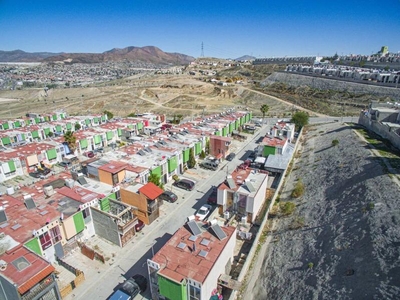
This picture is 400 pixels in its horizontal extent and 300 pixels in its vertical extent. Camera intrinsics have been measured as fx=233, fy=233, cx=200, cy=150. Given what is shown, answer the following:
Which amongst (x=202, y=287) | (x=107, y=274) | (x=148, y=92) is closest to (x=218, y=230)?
(x=202, y=287)

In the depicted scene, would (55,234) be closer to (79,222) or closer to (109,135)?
(79,222)

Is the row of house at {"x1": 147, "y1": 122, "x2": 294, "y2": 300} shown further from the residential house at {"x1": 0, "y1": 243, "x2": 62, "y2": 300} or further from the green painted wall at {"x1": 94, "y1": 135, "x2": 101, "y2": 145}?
the green painted wall at {"x1": 94, "y1": 135, "x2": 101, "y2": 145}

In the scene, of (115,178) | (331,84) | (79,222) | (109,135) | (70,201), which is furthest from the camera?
(331,84)

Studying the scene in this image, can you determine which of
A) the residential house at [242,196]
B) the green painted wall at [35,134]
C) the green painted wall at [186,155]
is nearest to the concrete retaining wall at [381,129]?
the residential house at [242,196]

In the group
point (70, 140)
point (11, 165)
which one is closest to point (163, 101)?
point (70, 140)

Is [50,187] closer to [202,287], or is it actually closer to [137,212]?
[137,212]

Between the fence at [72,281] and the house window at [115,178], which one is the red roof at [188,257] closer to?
the fence at [72,281]

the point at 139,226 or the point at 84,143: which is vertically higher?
the point at 84,143

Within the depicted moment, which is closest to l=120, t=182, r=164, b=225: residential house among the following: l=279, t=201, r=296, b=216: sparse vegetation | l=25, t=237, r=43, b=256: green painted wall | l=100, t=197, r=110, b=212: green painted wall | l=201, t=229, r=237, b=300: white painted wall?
l=100, t=197, r=110, b=212: green painted wall
